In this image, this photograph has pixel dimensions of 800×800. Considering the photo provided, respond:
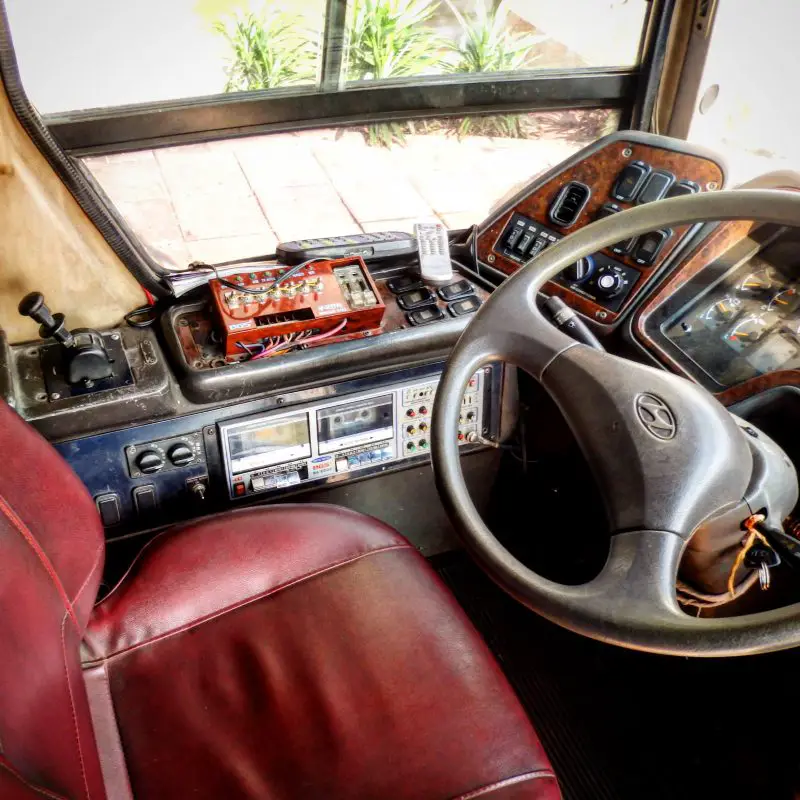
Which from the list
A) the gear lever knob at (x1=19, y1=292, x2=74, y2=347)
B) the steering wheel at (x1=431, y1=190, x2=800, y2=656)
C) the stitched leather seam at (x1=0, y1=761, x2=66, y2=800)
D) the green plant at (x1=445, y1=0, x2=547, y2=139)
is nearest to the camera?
the stitched leather seam at (x1=0, y1=761, x2=66, y2=800)

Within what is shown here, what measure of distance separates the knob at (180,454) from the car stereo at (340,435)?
68mm

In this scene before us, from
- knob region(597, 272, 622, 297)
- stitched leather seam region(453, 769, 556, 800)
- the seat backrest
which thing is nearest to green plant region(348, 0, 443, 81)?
knob region(597, 272, 622, 297)

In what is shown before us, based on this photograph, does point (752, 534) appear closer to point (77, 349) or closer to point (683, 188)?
point (683, 188)

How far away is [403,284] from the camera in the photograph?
1651mm

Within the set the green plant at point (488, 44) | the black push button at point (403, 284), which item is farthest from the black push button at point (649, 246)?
the green plant at point (488, 44)

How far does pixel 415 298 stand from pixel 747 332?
0.66 meters

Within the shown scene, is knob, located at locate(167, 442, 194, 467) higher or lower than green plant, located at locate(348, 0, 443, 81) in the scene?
lower

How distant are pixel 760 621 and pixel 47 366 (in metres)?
1.22

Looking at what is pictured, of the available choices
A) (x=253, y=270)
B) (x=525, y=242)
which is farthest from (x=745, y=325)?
(x=253, y=270)

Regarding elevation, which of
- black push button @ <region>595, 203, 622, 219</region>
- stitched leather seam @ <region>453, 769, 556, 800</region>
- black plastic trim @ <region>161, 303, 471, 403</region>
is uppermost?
black push button @ <region>595, 203, 622, 219</region>

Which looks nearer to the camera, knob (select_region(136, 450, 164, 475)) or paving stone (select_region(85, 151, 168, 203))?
knob (select_region(136, 450, 164, 475))

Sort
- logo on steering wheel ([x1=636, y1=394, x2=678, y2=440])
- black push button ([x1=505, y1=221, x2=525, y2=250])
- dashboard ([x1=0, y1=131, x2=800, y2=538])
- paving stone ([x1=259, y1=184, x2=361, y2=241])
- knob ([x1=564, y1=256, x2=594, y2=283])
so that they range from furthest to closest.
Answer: paving stone ([x1=259, y1=184, x2=361, y2=241])
black push button ([x1=505, y1=221, x2=525, y2=250])
knob ([x1=564, y1=256, x2=594, y2=283])
dashboard ([x1=0, y1=131, x2=800, y2=538])
logo on steering wheel ([x1=636, y1=394, x2=678, y2=440])

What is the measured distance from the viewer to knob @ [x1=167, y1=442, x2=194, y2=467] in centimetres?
144

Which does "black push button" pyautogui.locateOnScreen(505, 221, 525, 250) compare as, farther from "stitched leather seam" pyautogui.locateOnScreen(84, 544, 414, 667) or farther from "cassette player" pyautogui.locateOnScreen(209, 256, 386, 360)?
"stitched leather seam" pyautogui.locateOnScreen(84, 544, 414, 667)
